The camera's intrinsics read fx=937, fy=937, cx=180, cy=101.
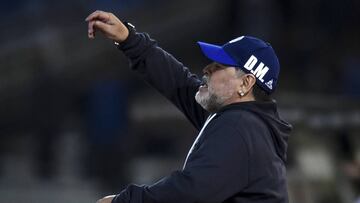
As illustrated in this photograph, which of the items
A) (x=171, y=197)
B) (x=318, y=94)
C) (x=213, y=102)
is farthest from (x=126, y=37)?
(x=318, y=94)

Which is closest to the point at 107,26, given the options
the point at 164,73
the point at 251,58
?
the point at 164,73

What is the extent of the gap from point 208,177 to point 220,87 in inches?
18.9

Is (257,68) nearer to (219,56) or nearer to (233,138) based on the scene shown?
→ (219,56)

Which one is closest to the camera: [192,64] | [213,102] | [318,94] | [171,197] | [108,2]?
[171,197]

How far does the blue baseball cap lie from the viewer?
3.80m

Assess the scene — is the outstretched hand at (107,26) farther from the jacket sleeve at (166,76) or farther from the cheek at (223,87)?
the cheek at (223,87)

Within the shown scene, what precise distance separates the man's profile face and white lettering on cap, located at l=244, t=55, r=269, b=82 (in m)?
0.06

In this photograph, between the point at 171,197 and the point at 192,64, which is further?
the point at 192,64

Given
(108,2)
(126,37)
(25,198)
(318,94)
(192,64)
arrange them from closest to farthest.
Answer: (126,37)
(25,198)
(318,94)
(108,2)
(192,64)

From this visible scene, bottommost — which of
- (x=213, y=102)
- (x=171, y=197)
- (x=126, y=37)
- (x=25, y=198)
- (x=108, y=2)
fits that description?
(x=25, y=198)

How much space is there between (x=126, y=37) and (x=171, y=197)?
41.9 inches

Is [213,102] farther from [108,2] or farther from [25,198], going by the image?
[108,2]

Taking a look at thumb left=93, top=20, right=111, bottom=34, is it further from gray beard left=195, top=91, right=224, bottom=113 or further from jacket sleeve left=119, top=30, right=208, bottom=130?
gray beard left=195, top=91, right=224, bottom=113

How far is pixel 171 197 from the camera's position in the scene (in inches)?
138
